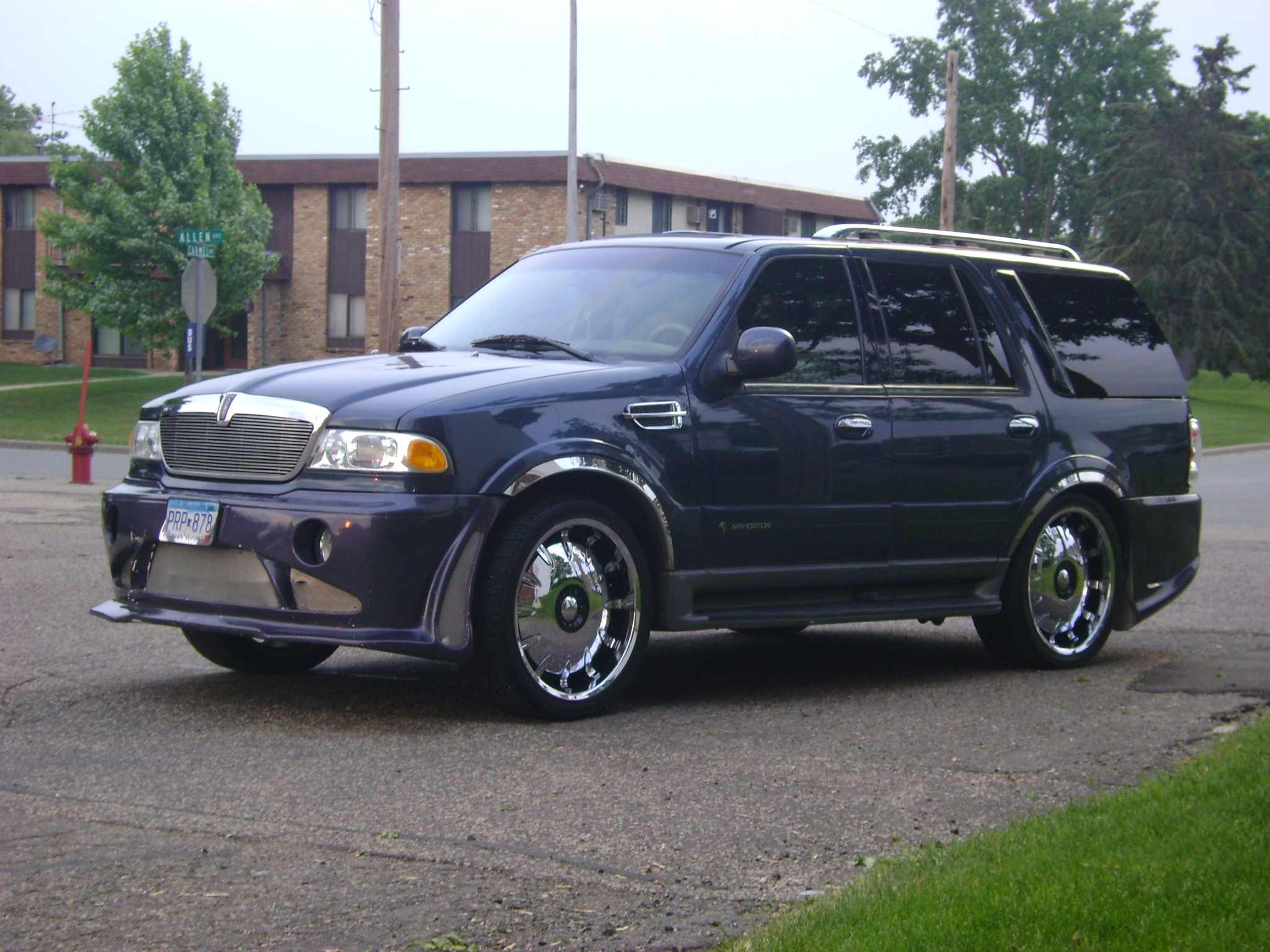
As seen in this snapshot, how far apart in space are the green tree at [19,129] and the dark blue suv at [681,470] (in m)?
111

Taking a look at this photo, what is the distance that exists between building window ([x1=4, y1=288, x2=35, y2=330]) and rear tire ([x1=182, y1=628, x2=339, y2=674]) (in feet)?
182

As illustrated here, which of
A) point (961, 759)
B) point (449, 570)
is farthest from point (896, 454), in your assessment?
point (449, 570)

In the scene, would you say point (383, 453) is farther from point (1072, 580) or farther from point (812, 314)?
point (1072, 580)

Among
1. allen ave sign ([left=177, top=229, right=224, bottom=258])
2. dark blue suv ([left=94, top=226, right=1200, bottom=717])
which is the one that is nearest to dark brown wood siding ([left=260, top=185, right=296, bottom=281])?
allen ave sign ([left=177, top=229, right=224, bottom=258])

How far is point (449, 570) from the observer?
5754 mm

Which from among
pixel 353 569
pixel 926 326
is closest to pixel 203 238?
pixel 926 326

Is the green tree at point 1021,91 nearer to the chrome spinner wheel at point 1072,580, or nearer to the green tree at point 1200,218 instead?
the green tree at point 1200,218

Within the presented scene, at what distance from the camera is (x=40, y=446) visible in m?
29.8

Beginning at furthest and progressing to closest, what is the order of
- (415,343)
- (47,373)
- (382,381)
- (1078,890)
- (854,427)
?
(47,373) < (415,343) < (854,427) < (382,381) < (1078,890)

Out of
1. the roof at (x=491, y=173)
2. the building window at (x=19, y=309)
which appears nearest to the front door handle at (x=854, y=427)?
the roof at (x=491, y=173)

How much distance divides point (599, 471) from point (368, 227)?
48.9 meters

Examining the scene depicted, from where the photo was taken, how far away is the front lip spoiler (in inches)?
225

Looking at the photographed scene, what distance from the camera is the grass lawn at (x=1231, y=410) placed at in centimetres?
3891

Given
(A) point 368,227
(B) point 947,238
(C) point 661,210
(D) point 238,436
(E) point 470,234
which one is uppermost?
(C) point 661,210
